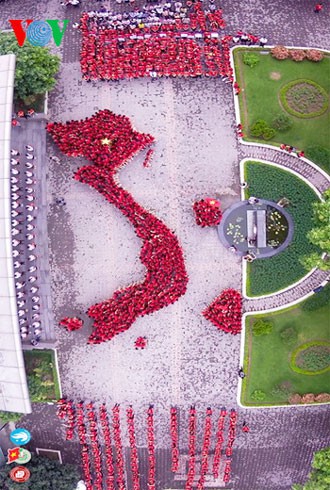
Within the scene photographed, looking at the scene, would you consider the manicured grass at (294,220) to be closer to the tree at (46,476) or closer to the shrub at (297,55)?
the shrub at (297,55)

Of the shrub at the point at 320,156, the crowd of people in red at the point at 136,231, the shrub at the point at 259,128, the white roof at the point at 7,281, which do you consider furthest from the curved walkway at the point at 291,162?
the white roof at the point at 7,281

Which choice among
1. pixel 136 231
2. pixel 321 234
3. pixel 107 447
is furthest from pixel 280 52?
pixel 107 447

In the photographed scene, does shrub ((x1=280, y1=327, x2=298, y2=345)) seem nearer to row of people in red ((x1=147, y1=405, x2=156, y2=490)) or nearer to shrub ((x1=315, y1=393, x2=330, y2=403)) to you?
shrub ((x1=315, y1=393, x2=330, y2=403))

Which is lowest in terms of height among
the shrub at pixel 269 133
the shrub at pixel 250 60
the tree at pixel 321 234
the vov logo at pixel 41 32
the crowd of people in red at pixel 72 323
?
the crowd of people in red at pixel 72 323

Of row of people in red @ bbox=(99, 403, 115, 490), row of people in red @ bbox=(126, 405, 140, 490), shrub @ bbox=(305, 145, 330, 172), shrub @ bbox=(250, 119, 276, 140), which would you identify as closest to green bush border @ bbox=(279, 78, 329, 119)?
shrub @ bbox=(250, 119, 276, 140)

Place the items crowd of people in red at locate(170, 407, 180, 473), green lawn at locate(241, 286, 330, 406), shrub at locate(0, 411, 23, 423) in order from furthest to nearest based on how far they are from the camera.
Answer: crowd of people in red at locate(170, 407, 180, 473), green lawn at locate(241, 286, 330, 406), shrub at locate(0, 411, 23, 423)

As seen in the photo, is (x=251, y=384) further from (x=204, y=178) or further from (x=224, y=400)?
(x=204, y=178)

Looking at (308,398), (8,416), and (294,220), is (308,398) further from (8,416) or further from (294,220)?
(8,416)
